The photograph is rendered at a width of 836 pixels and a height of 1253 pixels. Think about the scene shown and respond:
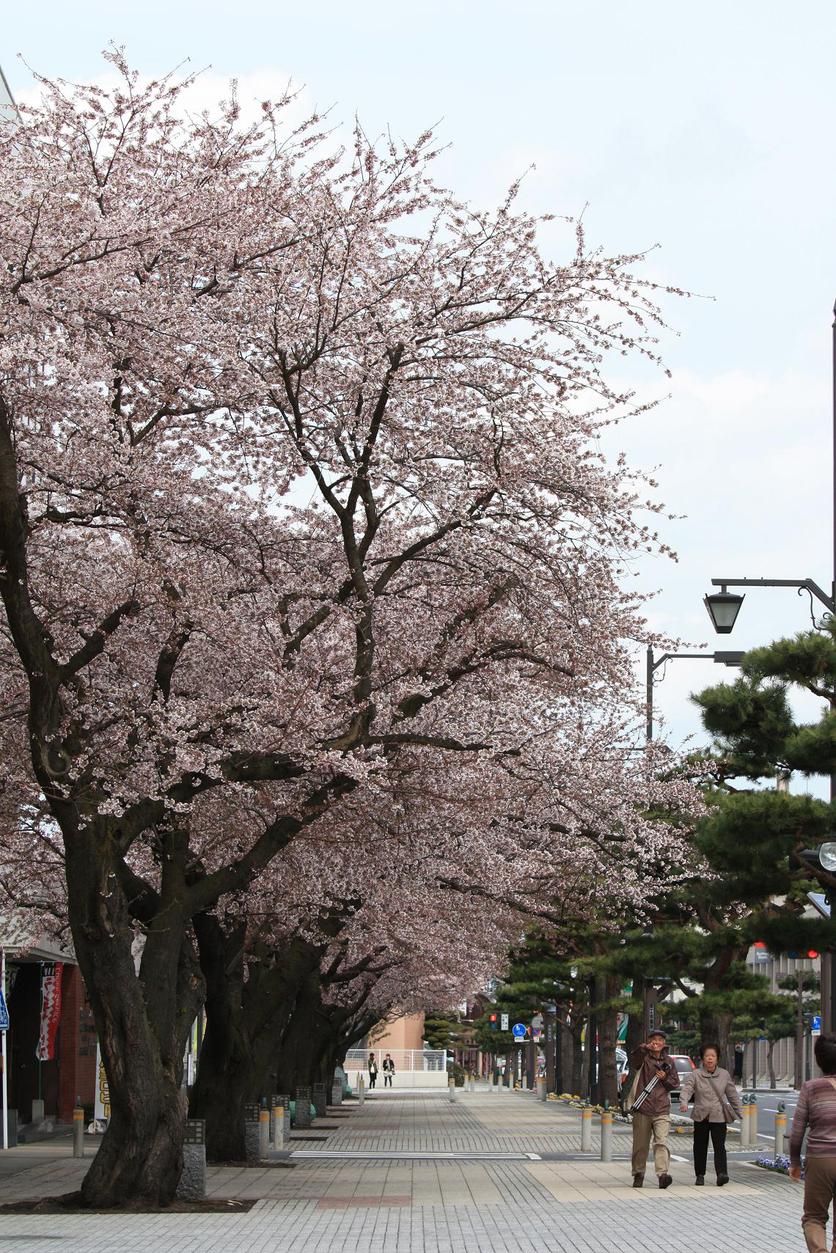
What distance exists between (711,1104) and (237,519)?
8.02 metres

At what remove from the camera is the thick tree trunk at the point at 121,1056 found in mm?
16203

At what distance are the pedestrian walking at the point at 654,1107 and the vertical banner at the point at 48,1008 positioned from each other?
15.6 meters

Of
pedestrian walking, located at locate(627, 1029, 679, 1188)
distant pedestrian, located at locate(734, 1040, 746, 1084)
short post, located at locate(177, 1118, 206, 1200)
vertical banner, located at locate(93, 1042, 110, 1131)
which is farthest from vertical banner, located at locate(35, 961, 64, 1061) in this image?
distant pedestrian, located at locate(734, 1040, 746, 1084)

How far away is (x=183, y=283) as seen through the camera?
50.1 ft

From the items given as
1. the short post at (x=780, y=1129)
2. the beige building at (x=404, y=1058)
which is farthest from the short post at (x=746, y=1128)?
the beige building at (x=404, y=1058)

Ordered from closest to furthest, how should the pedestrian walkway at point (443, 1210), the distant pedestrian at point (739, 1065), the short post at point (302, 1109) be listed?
the pedestrian walkway at point (443, 1210)
the short post at point (302, 1109)
the distant pedestrian at point (739, 1065)

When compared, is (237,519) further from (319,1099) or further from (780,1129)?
(319,1099)

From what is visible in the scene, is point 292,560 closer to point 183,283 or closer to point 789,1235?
point 183,283

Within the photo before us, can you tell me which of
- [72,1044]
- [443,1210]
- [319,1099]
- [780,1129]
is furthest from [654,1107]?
→ [319,1099]

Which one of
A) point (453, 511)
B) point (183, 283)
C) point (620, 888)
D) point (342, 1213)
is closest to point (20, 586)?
point (183, 283)

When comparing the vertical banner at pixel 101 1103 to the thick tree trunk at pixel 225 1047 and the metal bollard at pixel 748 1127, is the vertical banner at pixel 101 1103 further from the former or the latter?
the metal bollard at pixel 748 1127

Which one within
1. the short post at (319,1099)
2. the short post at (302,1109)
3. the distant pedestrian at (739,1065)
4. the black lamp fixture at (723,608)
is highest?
the black lamp fixture at (723,608)

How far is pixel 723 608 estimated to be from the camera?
68.2 feet

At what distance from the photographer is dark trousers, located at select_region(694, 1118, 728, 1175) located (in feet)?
61.9
